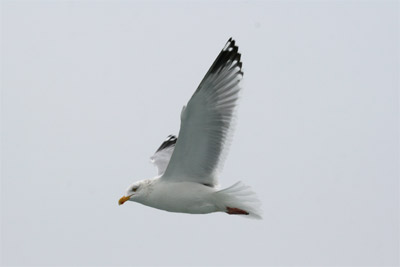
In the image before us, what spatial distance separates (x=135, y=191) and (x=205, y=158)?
0.69 metres

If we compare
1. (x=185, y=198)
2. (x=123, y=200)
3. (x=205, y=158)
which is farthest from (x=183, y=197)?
(x=123, y=200)

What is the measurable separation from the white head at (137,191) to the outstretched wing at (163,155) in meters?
0.79

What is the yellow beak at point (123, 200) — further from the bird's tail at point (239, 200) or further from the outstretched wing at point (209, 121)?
the bird's tail at point (239, 200)

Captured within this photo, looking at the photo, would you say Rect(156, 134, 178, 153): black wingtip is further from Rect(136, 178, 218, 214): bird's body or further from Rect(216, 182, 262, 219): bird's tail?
Rect(216, 182, 262, 219): bird's tail

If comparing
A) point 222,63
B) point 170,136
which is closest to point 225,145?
point 222,63

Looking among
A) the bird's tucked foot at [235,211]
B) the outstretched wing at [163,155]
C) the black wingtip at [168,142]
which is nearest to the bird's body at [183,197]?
the bird's tucked foot at [235,211]

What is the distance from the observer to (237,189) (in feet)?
21.7

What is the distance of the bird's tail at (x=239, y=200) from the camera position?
6621 mm

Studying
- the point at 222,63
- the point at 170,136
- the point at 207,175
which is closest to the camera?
the point at 222,63

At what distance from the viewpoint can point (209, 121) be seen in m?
6.46

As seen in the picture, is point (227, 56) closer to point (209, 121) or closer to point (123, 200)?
point (209, 121)

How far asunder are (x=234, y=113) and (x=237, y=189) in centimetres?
64

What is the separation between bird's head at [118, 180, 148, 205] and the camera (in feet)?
22.4

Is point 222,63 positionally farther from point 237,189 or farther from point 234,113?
point 237,189
